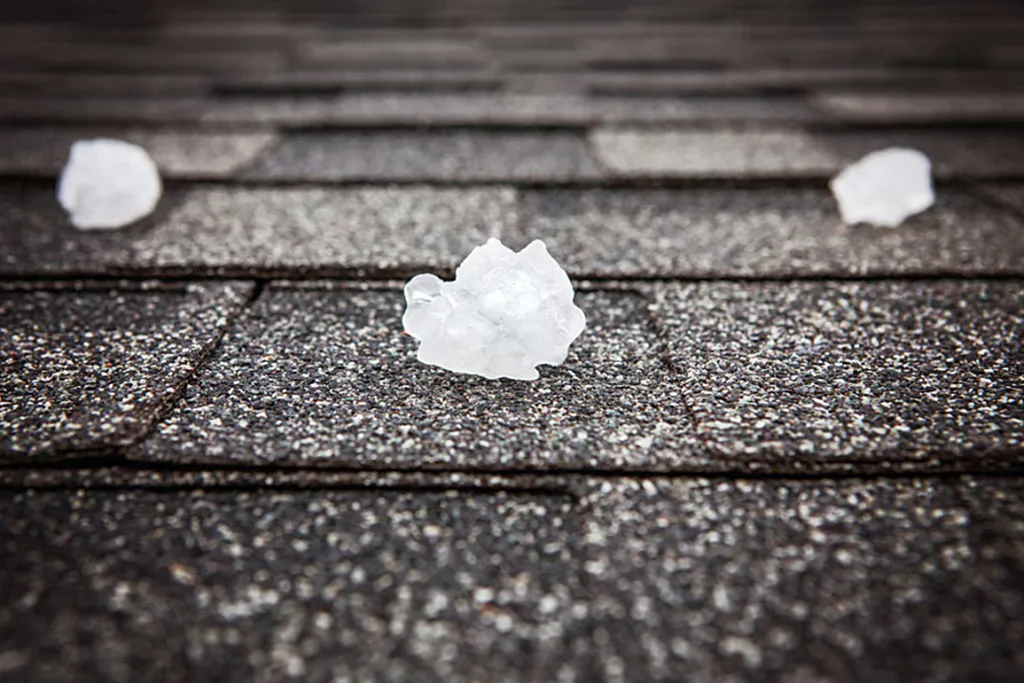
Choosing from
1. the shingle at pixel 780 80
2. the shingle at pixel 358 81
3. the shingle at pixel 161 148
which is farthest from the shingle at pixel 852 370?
the shingle at pixel 358 81

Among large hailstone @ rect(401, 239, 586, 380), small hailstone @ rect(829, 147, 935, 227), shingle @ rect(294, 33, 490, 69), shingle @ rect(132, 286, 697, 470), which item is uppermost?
shingle @ rect(294, 33, 490, 69)

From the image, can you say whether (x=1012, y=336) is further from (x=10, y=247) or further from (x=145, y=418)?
(x=10, y=247)

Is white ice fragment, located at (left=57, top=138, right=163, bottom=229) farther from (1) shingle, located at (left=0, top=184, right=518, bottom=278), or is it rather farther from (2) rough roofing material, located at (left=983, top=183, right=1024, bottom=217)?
(2) rough roofing material, located at (left=983, top=183, right=1024, bottom=217)

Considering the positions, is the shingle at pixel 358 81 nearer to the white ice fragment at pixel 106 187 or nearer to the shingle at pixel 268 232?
the shingle at pixel 268 232

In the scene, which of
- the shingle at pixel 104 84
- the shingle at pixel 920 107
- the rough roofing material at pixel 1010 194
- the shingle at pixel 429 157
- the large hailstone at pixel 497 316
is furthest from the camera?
the shingle at pixel 104 84

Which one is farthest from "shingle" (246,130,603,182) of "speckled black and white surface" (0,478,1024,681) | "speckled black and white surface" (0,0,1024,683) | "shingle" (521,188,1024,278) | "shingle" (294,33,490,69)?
"speckled black and white surface" (0,478,1024,681)

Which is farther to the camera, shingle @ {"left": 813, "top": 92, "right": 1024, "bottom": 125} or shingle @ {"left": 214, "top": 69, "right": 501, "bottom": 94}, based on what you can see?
shingle @ {"left": 214, "top": 69, "right": 501, "bottom": 94}

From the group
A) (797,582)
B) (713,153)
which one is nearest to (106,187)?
(713,153)
